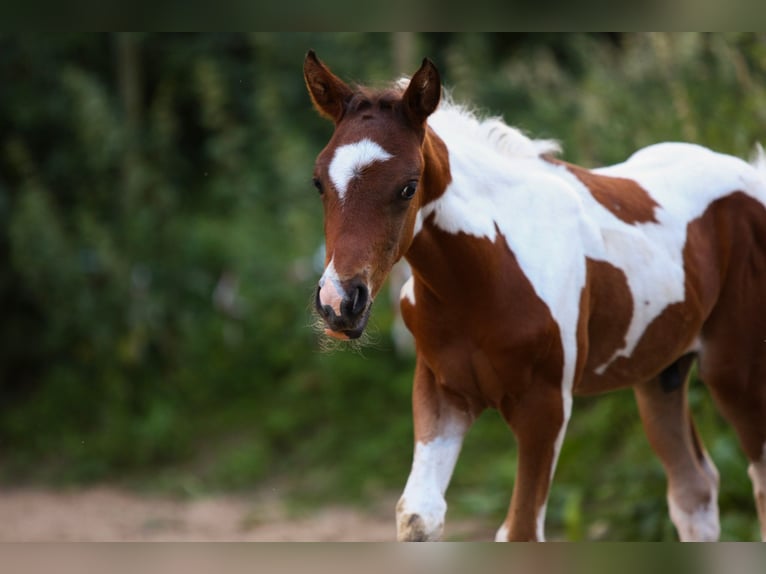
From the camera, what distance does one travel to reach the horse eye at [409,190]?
3.22 m

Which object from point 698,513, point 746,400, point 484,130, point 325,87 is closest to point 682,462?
point 698,513

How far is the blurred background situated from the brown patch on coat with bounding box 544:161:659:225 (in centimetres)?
220

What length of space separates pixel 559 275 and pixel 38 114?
8197 millimetres

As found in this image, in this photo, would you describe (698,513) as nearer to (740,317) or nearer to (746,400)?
(746,400)

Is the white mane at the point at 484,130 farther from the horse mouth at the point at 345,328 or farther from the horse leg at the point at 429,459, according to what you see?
the horse mouth at the point at 345,328

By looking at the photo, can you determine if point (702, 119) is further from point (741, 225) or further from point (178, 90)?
point (178, 90)

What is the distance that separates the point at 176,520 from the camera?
7.39 m

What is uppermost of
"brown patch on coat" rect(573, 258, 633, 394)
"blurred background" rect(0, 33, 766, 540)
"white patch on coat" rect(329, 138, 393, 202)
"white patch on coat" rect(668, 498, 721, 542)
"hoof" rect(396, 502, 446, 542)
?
"blurred background" rect(0, 33, 766, 540)

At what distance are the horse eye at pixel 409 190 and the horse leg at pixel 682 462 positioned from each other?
1.88 meters

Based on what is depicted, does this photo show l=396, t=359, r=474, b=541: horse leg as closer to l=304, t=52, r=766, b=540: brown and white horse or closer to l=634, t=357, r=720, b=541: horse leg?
l=304, t=52, r=766, b=540: brown and white horse

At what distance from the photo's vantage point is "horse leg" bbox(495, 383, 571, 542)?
143 inches

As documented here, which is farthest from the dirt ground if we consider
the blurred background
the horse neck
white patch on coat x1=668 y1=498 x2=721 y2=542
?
the horse neck

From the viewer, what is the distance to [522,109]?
9.62 meters

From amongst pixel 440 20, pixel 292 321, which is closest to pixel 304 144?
pixel 292 321
